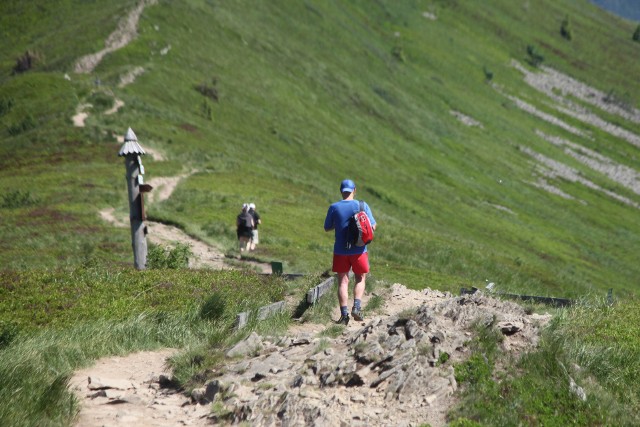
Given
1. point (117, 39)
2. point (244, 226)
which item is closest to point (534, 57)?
point (117, 39)

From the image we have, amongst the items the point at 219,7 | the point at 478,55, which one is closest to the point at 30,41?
the point at 219,7

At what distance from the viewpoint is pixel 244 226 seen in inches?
1147

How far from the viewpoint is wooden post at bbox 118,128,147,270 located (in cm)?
2100

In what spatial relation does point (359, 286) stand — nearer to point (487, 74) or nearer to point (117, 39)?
point (117, 39)

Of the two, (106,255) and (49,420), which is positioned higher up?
(49,420)

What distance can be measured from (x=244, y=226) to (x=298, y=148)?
44105mm

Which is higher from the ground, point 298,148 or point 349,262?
point 349,262

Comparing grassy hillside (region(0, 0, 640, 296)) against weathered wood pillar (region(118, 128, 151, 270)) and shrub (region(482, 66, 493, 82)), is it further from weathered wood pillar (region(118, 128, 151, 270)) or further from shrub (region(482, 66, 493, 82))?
shrub (region(482, 66, 493, 82))

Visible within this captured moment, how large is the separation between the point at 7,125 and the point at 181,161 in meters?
17.5

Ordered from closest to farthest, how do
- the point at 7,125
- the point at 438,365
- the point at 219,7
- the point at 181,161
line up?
the point at 438,365, the point at 181,161, the point at 7,125, the point at 219,7

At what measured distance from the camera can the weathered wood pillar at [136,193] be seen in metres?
21.0

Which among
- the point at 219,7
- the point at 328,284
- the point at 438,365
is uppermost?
the point at 219,7

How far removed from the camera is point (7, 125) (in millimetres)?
56312

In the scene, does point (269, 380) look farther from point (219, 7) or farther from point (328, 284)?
point (219, 7)
